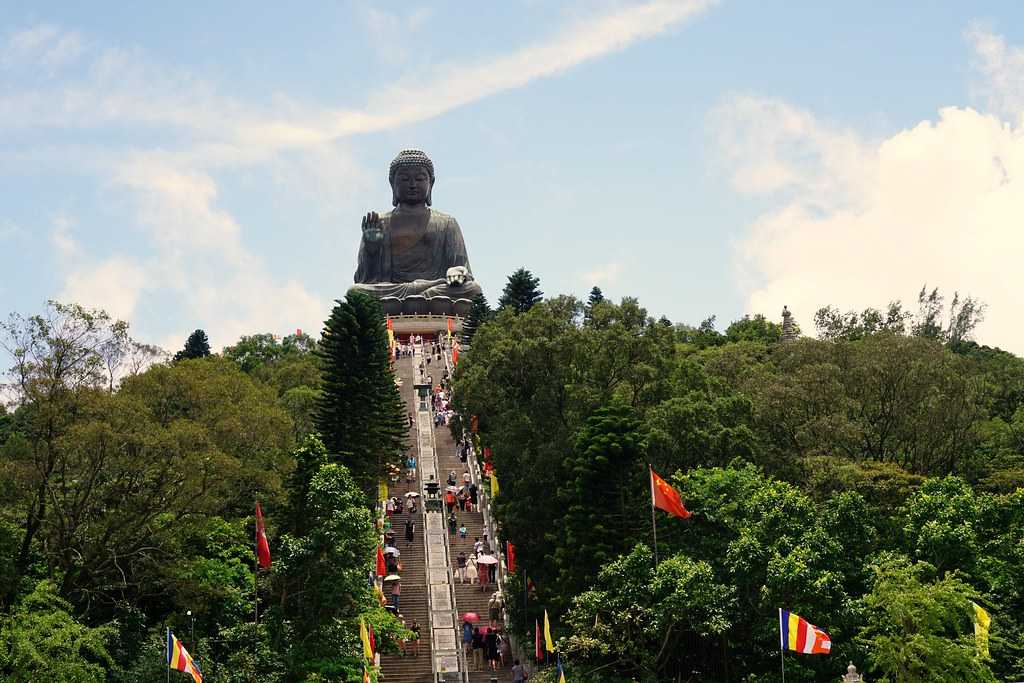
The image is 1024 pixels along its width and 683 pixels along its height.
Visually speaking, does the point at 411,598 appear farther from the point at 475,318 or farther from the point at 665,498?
the point at 475,318

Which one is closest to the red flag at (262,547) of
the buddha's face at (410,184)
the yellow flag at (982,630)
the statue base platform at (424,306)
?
the yellow flag at (982,630)

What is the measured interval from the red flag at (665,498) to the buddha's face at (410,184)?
42.9m

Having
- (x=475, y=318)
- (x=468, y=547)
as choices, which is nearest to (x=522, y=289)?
(x=475, y=318)

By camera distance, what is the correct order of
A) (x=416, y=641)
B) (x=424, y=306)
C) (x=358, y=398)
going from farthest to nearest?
(x=424, y=306) < (x=358, y=398) < (x=416, y=641)

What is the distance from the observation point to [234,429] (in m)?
30.6

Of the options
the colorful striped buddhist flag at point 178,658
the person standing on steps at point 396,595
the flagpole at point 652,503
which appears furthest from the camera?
the person standing on steps at point 396,595

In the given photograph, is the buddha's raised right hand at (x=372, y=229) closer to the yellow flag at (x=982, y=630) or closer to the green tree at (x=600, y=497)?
the green tree at (x=600, y=497)

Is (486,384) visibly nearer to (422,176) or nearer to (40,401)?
(40,401)

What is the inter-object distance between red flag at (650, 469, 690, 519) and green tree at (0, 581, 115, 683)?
10278 mm

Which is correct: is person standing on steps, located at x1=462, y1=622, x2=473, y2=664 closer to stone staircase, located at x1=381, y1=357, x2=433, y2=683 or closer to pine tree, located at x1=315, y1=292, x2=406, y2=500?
stone staircase, located at x1=381, y1=357, x2=433, y2=683

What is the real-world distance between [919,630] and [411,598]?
40.1ft

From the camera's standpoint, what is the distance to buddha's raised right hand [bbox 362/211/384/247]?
65938 mm

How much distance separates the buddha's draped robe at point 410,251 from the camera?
6712 centimetres

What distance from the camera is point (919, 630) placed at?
77.0 feet
